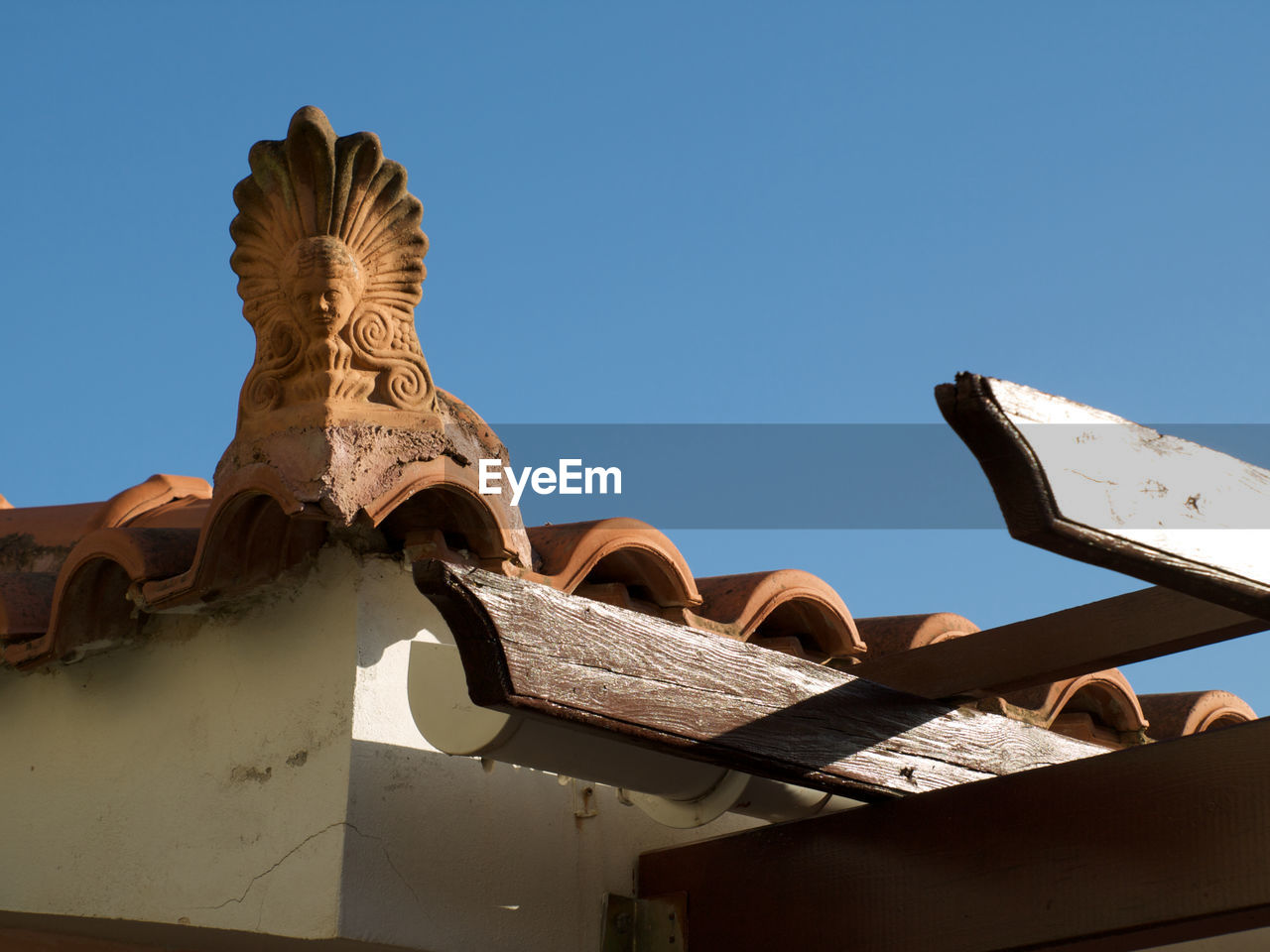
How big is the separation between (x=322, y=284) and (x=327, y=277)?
0.05 feet

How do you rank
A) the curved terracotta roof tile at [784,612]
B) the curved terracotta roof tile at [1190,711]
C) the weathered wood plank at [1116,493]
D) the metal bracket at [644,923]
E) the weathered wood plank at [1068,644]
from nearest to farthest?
1. the weathered wood plank at [1116,493]
2. the weathered wood plank at [1068,644]
3. the metal bracket at [644,923]
4. the curved terracotta roof tile at [784,612]
5. the curved terracotta roof tile at [1190,711]

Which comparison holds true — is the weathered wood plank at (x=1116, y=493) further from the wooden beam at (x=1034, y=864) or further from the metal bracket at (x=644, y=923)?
the metal bracket at (x=644, y=923)

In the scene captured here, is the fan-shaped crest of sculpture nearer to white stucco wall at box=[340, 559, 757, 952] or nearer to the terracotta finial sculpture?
the terracotta finial sculpture

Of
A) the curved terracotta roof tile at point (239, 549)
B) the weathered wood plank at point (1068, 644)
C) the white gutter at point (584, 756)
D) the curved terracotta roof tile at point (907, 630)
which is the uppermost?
the curved terracotta roof tile at point (907, 630)

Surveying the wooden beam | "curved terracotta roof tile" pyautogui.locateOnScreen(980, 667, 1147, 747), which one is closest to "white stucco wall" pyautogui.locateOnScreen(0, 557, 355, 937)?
the wooden beam

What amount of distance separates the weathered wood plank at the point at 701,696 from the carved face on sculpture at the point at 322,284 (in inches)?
35.6

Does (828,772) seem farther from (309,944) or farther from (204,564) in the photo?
(204,564)

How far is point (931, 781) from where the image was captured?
2.31 metres

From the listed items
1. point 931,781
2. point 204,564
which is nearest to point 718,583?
point 931,781

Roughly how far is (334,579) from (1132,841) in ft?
4.73

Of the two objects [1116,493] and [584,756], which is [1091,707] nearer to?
[584,756]

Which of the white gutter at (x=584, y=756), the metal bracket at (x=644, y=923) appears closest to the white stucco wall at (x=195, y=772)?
the white gutter at (x=584, y=756)

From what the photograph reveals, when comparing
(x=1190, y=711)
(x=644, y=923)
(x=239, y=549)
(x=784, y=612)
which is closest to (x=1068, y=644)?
(x=784, y=612)

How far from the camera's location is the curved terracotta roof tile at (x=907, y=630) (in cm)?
340
